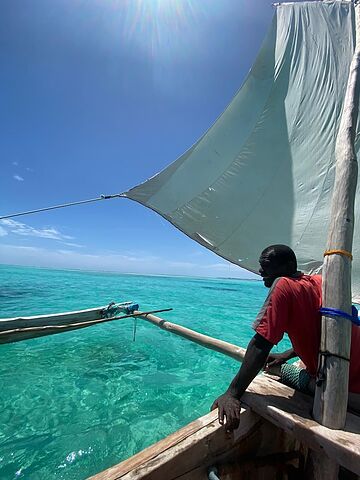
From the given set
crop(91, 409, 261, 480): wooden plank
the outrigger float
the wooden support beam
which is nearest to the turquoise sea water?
the outrigger float

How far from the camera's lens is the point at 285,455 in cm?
169

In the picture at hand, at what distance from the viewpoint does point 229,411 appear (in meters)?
1.37

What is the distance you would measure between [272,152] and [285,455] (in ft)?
11.5

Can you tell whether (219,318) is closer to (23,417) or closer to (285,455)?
(23,417)

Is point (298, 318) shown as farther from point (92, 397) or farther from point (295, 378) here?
point (92, 397)

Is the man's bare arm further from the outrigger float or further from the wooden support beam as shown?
the wooden support beam

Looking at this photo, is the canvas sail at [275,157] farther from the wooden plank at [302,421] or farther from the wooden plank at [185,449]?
the wooden plank at [185,449]

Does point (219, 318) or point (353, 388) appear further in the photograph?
point (219, 318)

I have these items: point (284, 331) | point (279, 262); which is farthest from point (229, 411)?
point (279, 262)

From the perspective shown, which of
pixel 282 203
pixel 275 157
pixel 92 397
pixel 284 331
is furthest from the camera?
pixel 92 397

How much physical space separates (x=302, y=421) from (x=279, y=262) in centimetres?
86

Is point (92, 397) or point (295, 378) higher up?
point (295, 378)

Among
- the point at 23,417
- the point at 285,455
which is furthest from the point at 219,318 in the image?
the point at 285,455

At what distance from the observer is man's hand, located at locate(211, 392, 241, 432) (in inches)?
52.4
